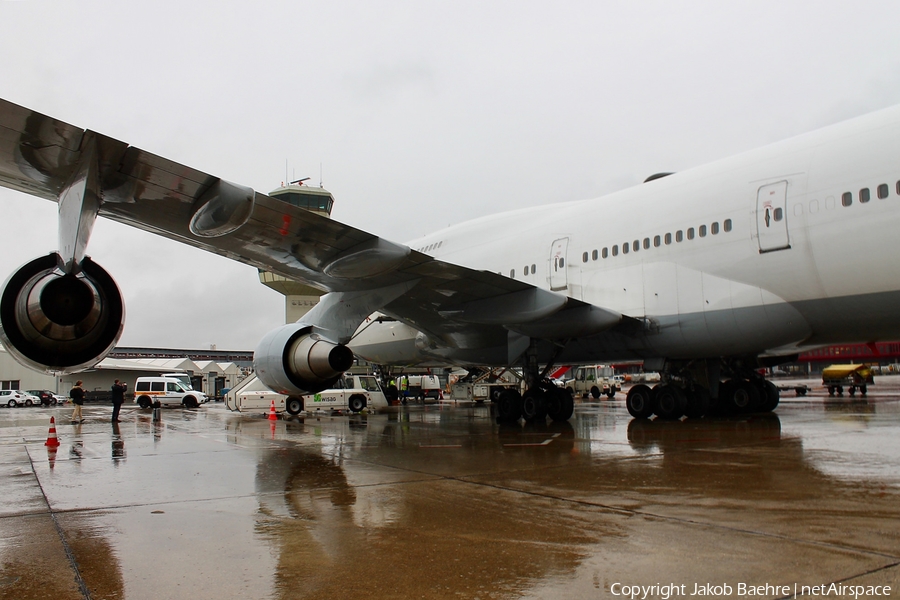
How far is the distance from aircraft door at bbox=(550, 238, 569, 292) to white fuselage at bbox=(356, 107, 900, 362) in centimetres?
3

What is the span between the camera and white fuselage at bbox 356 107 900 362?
29.0 ft

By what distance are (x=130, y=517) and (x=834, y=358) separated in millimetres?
32952

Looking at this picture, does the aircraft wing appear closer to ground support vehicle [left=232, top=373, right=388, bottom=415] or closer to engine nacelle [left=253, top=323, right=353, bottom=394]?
engine nacelle [left=253, top=323, right=353, bottom=394]

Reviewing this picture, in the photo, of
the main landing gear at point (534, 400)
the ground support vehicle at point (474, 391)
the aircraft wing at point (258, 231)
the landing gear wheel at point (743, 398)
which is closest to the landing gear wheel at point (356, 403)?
the ground support vehicle at point (474, 391)

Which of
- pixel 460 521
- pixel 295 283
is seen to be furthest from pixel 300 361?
pixel 295 283

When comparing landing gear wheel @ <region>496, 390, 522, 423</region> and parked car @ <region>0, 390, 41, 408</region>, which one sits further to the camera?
parked car @ <region>0, 390, 41, 408</region>

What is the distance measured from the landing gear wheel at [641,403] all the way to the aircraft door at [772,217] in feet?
17.0

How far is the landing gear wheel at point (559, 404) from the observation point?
44.0ft

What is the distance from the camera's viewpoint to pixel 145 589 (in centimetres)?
330

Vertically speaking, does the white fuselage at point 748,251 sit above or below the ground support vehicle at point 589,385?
above

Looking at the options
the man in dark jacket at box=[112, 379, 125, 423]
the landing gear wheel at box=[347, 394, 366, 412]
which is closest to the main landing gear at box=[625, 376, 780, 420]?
the landing gear wheel at box=[347, 394, 366, 412]

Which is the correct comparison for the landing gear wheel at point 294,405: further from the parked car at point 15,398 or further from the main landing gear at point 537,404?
the parked car at point 15,398

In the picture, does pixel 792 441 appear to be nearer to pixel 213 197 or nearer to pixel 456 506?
pixel 456 506

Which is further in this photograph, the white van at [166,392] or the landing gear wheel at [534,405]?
the white van at [166,392]
